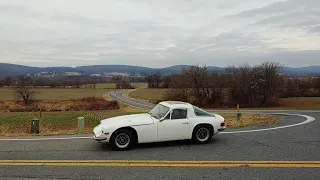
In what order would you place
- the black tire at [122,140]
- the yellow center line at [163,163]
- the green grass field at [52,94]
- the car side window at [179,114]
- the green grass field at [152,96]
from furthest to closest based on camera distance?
the green grass field at [152,96]
the green grass field at [52,94]
the car side window at [179,114]
the black tire at [122,140]
the yellow center line at [163,163]

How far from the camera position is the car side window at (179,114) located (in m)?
8.79

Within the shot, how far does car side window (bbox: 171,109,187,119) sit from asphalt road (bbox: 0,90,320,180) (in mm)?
763

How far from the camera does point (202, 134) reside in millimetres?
8891

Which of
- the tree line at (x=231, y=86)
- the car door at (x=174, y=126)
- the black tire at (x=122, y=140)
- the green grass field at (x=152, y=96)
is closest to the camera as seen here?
the black tire at (x=122, y=140)

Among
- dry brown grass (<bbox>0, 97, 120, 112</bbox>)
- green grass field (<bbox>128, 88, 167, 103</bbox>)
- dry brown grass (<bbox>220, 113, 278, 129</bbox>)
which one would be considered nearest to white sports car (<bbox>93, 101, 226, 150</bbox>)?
dry brown grass (<bbox>220, 113, 278, 129</bbox>)

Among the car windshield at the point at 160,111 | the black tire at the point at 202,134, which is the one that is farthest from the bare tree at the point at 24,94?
the black tire at the point at 202,134

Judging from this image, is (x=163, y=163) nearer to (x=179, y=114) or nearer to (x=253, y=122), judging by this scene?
(x=179, y=114)

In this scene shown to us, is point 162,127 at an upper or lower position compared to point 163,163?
upper

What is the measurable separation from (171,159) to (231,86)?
5482 centimetres

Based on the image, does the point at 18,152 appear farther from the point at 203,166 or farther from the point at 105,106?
the point at 105,106

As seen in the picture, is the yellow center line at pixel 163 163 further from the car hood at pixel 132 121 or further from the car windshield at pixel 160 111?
the car windshield at pixel 160 111

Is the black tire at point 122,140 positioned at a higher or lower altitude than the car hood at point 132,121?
Result: lower

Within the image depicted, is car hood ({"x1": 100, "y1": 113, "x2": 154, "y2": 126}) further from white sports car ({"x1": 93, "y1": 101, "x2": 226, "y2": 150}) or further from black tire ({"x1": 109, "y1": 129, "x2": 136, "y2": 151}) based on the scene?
black tire ({"x1": 109, "y1": 129, "x2": 136, "y2": 151})

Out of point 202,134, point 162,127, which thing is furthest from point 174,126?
point 202,134
